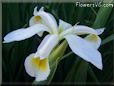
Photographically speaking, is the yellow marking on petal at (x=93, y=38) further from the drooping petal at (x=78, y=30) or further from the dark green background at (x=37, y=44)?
the dark green background at (x=37, y=44)

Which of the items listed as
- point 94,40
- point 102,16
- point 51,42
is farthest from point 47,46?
point 102,16

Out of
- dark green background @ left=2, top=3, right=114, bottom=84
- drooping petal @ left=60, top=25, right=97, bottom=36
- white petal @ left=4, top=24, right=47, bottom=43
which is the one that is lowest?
dark green background @ left=2, top=3, right=114, bottom=84

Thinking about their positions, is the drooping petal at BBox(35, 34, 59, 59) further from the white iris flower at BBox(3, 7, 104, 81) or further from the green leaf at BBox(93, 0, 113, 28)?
the green leaf at BBox(93, 0, 113, 28)

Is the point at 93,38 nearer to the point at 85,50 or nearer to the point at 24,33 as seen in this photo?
the point at 85,50

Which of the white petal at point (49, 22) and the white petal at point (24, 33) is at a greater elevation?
the white petal at point (49, 22)

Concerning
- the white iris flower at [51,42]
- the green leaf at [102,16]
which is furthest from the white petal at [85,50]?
the green leaf at [102,16]

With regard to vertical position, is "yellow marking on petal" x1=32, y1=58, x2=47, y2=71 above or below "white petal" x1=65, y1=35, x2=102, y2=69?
below

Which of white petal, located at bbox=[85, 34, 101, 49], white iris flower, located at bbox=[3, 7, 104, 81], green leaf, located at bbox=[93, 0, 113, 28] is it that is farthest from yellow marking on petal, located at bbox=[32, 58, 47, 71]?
green leaf, located at bbox=[93, 0, 113, 28]
